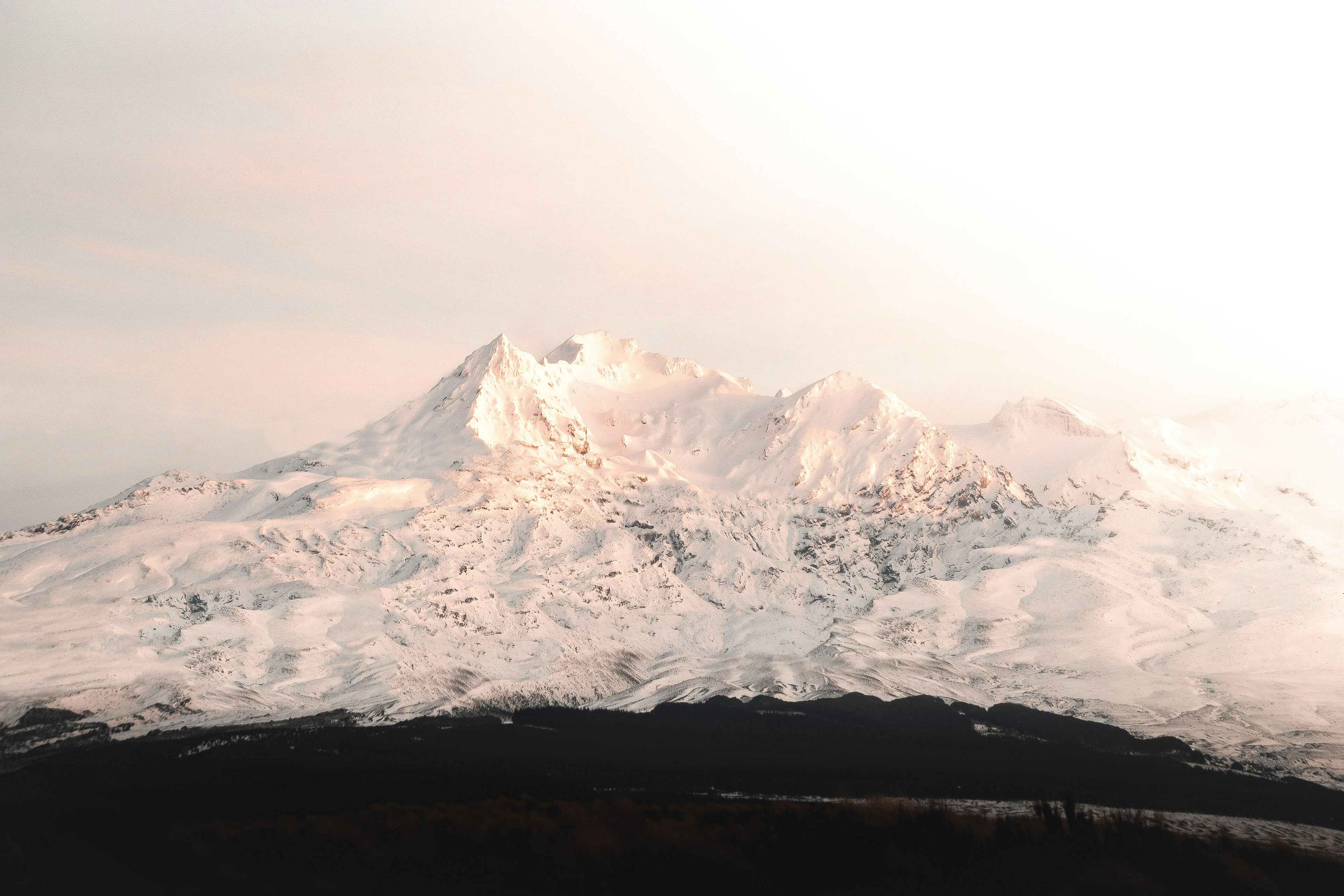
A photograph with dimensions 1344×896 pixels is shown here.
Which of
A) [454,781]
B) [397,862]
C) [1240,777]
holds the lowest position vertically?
[1240,777]

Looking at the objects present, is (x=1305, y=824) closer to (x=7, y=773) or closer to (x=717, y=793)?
(x=717, y=793)

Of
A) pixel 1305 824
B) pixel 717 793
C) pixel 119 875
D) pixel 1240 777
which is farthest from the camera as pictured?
pixel 1240 777

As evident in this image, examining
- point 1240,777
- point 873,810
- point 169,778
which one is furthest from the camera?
point 1240,777

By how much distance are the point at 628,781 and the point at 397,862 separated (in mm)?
85081

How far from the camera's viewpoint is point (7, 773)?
176 metres

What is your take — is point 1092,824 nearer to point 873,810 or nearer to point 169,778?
point 873,810

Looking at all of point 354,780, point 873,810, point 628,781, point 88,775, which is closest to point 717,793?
point 628,781

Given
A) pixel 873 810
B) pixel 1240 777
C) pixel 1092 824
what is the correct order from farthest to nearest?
pixel 1240 777
pixel 873 810
pixel 1092 824

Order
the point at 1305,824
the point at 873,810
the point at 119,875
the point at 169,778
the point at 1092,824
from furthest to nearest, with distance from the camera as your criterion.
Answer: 1. the point at 169,778
2. the point at 1305,824
3. the point at 873,810
4. the point at 1092,824
5. the point at 119,875

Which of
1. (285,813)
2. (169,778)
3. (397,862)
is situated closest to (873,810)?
(397,862)

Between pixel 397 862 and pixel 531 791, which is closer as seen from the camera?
pixel 397 862

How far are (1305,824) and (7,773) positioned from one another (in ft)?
660

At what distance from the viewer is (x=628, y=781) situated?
569 feet

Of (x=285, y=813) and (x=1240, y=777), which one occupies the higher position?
(x=285, y=813)
